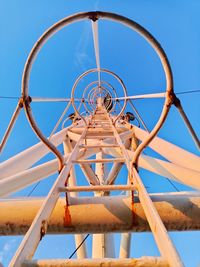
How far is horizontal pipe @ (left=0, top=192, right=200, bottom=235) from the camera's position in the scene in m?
2.50

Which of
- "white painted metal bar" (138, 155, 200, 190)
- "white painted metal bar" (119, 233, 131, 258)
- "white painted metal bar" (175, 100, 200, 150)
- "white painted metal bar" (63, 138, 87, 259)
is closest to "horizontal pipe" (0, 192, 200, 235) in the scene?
"white painted metal bar" (175, 100, 200, 150)

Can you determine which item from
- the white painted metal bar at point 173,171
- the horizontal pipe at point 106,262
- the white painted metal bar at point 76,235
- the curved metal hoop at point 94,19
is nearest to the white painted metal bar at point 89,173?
the white painted metal bar at point 76,235

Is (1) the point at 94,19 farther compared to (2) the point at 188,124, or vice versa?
(2) the point at 188,124

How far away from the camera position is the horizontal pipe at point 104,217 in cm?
250

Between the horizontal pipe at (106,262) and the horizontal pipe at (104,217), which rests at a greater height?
the horizontal pipe at (104,217)

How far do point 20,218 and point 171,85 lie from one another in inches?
67.6

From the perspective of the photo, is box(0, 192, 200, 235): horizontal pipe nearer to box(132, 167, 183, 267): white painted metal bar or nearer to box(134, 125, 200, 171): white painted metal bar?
box(132, 167, 183, 267): white painted metal bar

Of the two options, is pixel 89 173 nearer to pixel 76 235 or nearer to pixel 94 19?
pixel 76 235

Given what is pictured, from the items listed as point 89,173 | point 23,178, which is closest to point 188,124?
point 23,178

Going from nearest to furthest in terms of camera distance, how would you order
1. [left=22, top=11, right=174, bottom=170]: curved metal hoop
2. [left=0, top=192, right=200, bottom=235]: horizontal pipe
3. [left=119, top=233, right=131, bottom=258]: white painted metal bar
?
[left=22, top=11, right=174, bottom=170]: curved metal hoop < [left=0, top=192, right=200, bottom=235]: horizontal pipe < [left=119, top=233, right=131, bottom=258]: white painted metal bar

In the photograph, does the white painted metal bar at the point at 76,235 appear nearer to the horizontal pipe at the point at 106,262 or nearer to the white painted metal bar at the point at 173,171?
the white painted metal bar at the point at 173,171

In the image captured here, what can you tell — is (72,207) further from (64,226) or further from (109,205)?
(109,205)

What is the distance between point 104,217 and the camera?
2.53 m

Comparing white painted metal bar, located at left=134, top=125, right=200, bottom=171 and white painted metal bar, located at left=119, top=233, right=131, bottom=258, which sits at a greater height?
white painted metal bar, located at left=134, top=125, right=200, bottom=171
